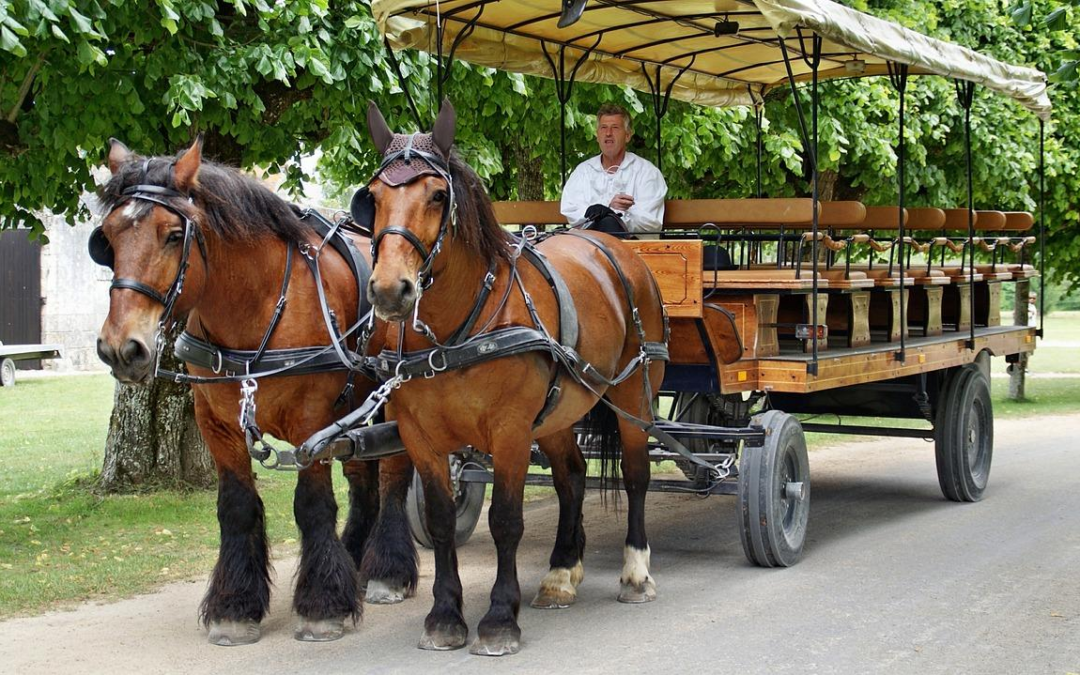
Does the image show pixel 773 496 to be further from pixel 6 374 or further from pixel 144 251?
pixel 6 374

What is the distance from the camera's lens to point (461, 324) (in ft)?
17.5

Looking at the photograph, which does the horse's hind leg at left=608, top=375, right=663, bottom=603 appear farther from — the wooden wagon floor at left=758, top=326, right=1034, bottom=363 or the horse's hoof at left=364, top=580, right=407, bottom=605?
the horse's hoof at left=364, top=580, right=407, bottom=605

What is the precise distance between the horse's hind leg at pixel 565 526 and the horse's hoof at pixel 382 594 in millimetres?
731

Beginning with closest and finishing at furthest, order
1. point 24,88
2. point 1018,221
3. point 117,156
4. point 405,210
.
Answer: point 405,210 → point 117,156 → point 24,88 → point 1018,221

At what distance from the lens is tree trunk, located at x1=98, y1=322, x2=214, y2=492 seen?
9.65 m

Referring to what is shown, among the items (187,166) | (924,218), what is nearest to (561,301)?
(187,166)

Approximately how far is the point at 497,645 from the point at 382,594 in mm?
1195

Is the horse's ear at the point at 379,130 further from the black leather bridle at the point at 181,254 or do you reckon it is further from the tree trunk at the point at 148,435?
the tree trunk at the point at 148,435

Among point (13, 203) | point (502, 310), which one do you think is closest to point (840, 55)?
point (502, 310)

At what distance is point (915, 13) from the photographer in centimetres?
1486

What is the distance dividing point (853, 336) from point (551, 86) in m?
3.91

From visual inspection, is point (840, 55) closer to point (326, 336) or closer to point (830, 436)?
point (326, 336)

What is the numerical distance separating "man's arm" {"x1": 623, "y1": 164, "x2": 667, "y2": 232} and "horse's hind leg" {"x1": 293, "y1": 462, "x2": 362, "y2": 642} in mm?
2786

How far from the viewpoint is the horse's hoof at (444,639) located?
17.9 feet
